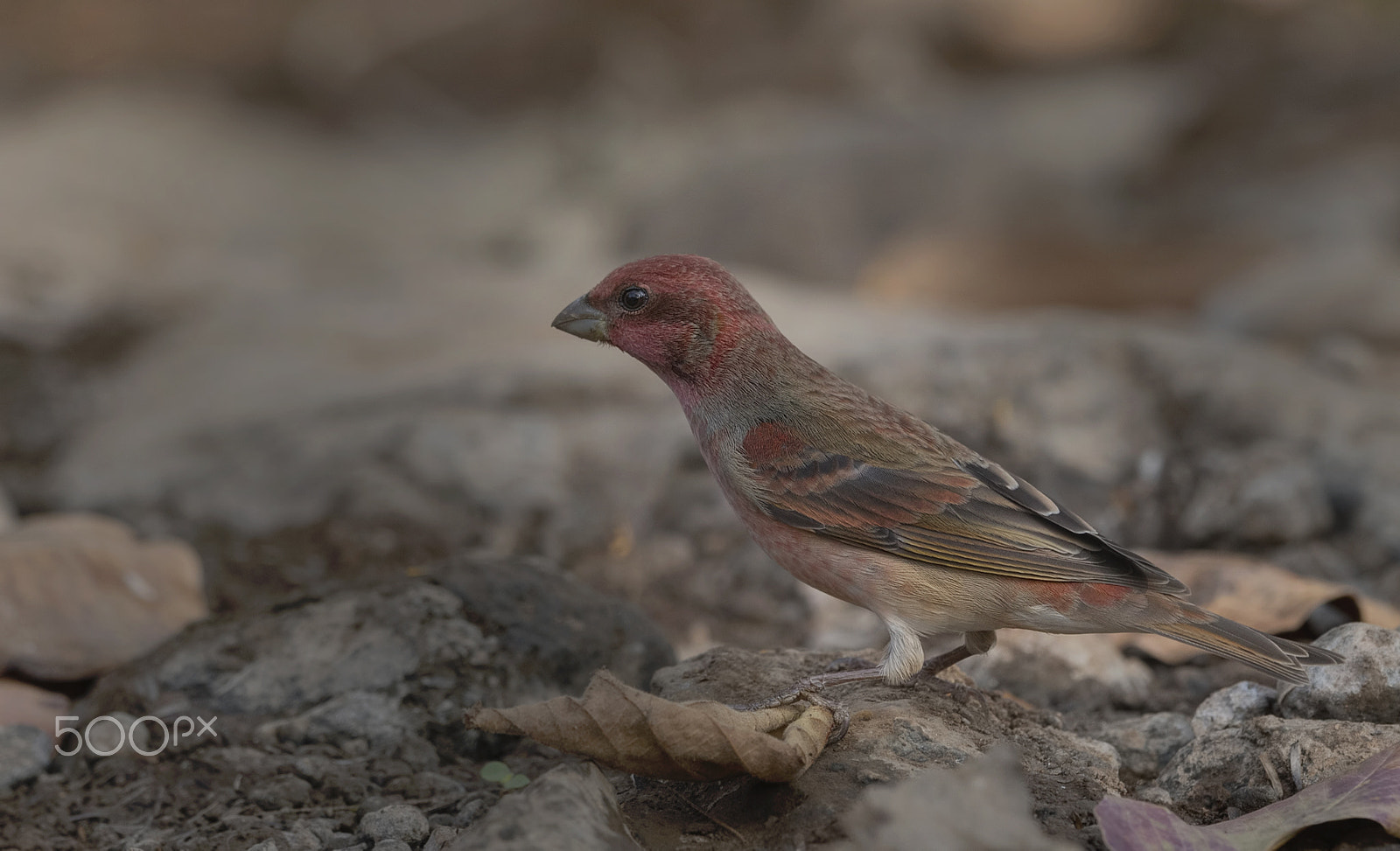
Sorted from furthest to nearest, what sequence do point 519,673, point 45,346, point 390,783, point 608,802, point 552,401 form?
point 45,346 → point 552,401 → point 519,673 → point 390,783 → point 608,802

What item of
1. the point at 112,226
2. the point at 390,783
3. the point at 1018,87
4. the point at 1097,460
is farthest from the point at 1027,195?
the point at 390,783

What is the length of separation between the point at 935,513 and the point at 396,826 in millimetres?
1779

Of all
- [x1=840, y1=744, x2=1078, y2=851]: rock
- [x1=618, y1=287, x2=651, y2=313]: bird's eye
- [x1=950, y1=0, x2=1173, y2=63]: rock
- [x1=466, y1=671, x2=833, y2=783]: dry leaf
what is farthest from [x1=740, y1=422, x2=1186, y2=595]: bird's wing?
[x1=950, y1=0, x2=1173, y2=63]: rock

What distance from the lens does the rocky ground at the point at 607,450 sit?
132 inches

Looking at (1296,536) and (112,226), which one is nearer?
(1296,536)

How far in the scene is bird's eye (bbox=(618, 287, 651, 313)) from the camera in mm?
4043

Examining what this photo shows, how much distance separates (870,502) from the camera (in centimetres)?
381

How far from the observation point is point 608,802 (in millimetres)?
2754

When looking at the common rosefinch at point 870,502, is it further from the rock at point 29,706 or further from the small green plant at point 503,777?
the rock at point 29,706

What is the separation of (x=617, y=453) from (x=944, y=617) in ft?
9.54

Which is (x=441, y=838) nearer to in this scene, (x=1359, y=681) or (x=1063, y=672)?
(x=1063, y=672)

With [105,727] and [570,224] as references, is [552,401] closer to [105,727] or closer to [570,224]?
[105,727]

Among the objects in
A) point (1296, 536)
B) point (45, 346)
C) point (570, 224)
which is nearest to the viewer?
point (1296, 536)

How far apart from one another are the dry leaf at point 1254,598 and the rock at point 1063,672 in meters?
0.13
